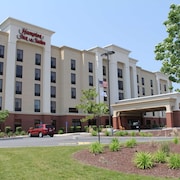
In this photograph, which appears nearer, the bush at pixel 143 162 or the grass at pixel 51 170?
the grass at pixel 51 170

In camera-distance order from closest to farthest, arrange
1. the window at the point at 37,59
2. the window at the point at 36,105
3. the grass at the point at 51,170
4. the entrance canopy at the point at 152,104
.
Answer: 1. the grass at the point at 51,170
2. the entrance canopy at the point at 152,104
3. the window at the point at 36,105
4. the window at the point at 37,59

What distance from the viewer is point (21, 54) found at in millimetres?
46625

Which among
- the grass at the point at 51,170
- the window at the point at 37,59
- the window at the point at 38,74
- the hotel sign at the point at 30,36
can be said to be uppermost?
the hotel sign at the point at 30,36

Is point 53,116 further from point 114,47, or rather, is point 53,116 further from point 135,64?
point 135,64

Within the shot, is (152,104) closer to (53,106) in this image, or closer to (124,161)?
(53,106)

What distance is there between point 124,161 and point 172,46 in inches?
183

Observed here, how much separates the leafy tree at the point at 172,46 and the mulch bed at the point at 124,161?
3.28 metres

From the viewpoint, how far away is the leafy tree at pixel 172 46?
9211 mm

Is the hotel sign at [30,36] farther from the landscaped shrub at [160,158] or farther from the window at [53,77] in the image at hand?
the landscaped shrub at [160,158]

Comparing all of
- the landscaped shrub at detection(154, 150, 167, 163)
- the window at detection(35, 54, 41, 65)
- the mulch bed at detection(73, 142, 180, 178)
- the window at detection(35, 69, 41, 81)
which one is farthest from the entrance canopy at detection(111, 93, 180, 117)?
the landscaped shrub at detection(154, 150, 167, 163)

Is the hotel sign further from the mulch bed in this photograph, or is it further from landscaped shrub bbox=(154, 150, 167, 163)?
landscaped shrub bbox=(154, 150, 167, 163)

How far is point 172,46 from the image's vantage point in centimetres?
933

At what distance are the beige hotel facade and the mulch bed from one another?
81.8ft

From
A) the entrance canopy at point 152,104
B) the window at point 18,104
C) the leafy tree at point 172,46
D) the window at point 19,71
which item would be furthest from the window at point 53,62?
the leafy tree at point 172,46
